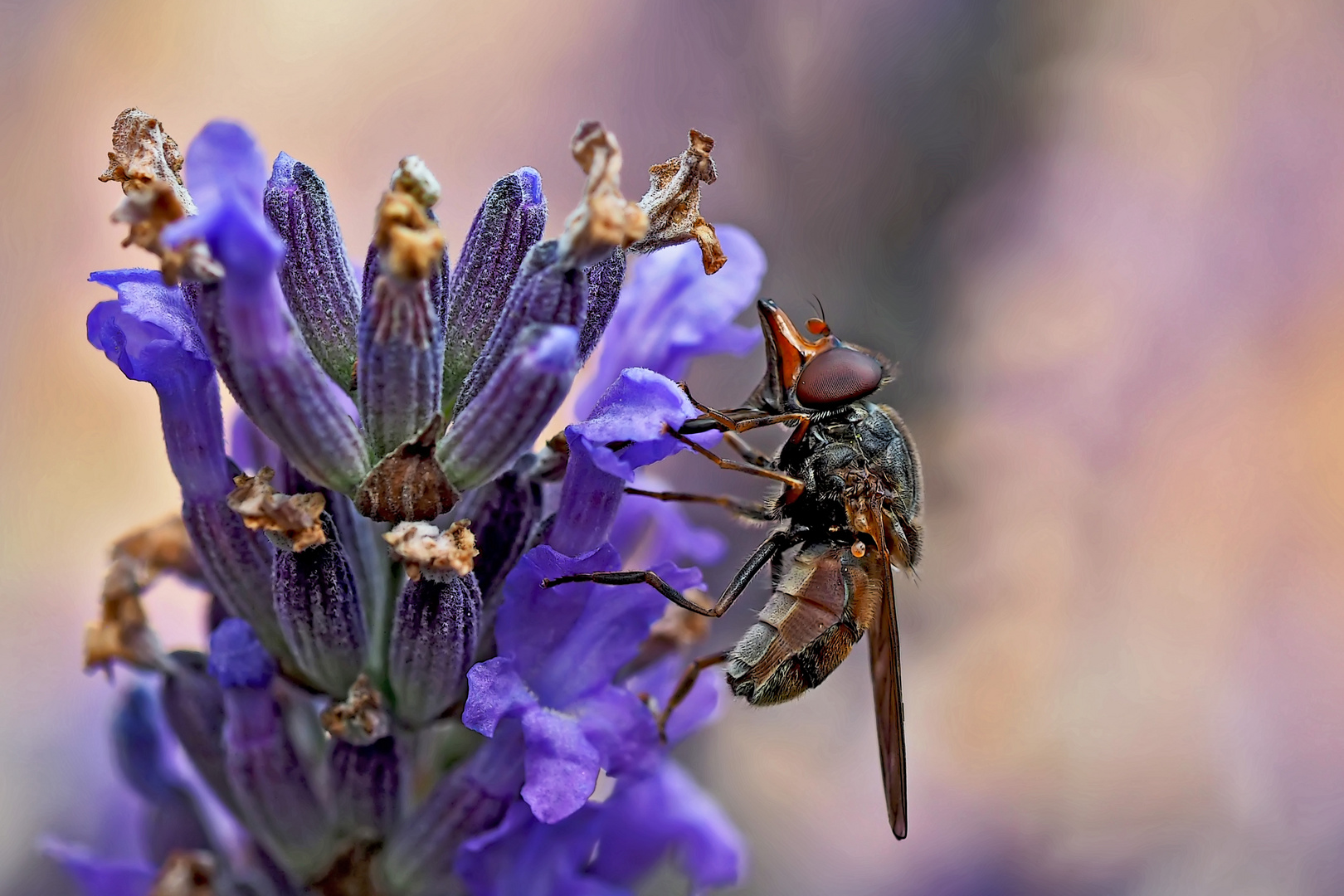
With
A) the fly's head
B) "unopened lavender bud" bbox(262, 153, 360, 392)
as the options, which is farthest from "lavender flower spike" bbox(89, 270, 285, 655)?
the fly's head

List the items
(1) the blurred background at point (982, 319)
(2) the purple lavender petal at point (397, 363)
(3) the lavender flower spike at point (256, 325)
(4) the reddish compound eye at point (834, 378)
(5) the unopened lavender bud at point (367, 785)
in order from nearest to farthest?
(3) the lavender flower spike at point (256, 325) → (2) the purple lavender petal at point (397, 363) → (5) the unopened lavender bud at point (367, 785) → (4) the reddish compound eye at point (834, 378) → (1) the blurred background at point (982, 319)

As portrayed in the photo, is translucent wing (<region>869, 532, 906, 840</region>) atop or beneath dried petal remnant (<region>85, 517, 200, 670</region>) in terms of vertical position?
beneath

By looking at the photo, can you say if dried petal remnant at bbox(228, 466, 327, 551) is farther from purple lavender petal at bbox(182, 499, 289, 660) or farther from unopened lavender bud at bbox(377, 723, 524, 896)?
unopened lavender bud at bbox(377, 723, 524, 896)

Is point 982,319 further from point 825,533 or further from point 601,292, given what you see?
point 601,292

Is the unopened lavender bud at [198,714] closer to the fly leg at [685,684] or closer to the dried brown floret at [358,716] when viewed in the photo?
the dried brown floret at [358,716]

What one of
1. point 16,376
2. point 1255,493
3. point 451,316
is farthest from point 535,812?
point 1255,493

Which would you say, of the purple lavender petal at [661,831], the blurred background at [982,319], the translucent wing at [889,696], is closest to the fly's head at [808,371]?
the translucent wing at [889,696]

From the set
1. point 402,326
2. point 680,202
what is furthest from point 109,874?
point 680,202
